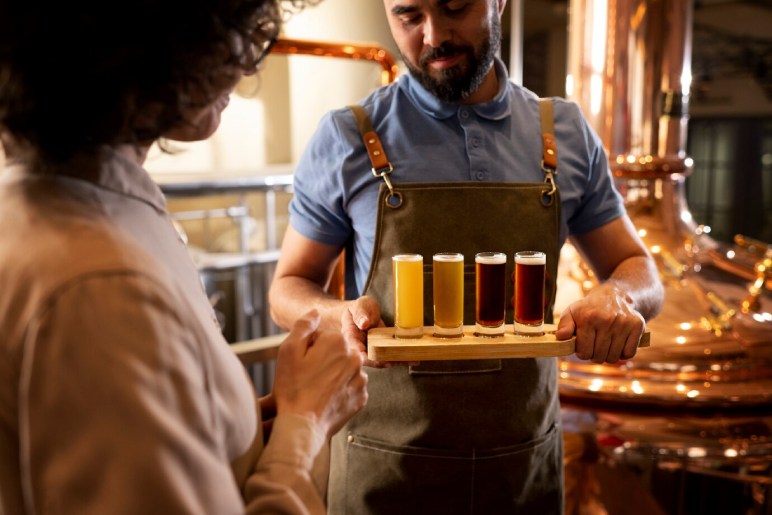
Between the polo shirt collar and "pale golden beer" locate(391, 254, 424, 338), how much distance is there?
41 centimetres

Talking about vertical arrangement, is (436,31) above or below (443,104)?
above

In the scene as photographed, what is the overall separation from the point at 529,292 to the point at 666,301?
1093 millimetres

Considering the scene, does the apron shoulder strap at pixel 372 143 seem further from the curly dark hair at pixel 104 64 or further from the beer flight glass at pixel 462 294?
the curly dark hair at pixel 104 64

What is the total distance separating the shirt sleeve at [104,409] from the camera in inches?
29.7

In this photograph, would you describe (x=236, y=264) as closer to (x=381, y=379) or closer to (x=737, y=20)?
(x=381, y=379)

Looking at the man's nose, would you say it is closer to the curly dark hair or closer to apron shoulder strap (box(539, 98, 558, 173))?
apron shoulder strap (box(539, 98, 558, 173))

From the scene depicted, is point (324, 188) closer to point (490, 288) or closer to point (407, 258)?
point (407, 258)

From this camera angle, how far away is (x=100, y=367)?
76 cm

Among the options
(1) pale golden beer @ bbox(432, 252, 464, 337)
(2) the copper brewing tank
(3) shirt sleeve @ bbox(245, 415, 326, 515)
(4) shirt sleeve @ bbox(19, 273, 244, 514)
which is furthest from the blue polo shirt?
(4) shirt sleeve @ bbox(19, 273, 244, 514)

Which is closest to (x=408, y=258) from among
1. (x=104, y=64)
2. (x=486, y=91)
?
(x=486, y=91)

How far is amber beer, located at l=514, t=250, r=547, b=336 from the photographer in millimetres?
1738

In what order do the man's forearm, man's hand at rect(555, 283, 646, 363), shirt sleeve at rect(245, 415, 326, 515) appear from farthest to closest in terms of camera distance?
the man's forearm → man's hand at rect(555, 283, 646, 363) → shirt sleeve at rect(245, 415, 326, 515)

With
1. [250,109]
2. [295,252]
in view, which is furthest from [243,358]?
[250,109]

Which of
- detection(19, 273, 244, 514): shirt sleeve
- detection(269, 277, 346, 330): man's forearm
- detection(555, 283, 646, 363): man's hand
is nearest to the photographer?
detection(19, 273, 244, 514): shirt sleeve
